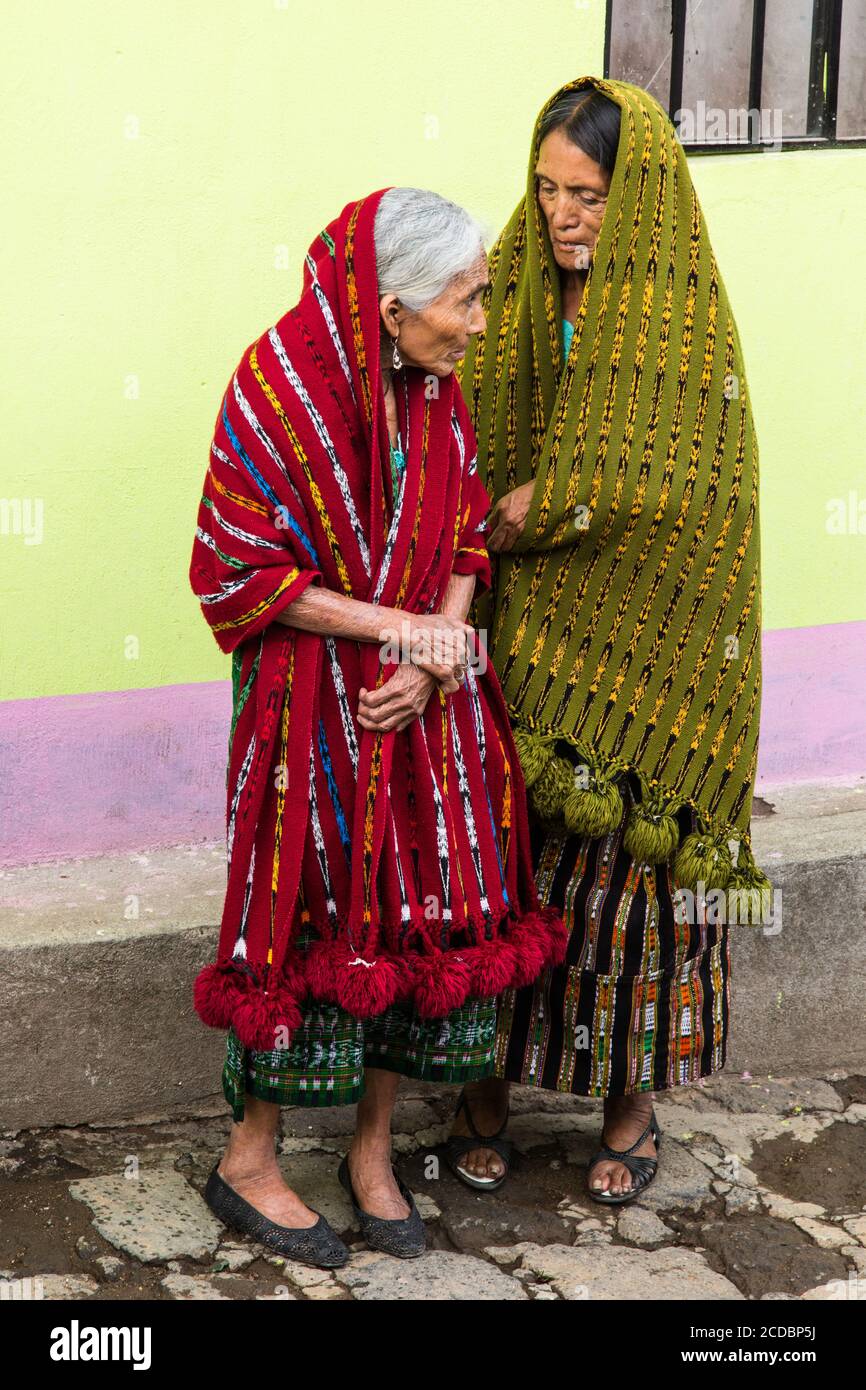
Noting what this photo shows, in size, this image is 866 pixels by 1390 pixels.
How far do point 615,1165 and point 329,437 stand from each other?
5.53 ft

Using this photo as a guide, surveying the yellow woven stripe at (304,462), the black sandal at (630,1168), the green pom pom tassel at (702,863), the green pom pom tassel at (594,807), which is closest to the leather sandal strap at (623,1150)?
the black sandal at (630,1168)

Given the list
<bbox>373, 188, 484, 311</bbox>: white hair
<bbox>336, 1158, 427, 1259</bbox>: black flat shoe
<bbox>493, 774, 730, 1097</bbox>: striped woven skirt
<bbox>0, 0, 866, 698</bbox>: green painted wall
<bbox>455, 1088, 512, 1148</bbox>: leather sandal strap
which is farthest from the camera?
<bbox>455, 1088, 512, 1148</bbox>: leather sandal strap

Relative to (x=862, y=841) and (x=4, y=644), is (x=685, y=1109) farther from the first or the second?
(x=4, y=644)

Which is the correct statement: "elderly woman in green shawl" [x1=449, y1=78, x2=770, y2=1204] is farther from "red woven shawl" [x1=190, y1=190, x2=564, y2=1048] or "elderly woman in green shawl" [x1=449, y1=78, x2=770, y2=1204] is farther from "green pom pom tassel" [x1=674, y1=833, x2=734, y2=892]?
"red woven shawl" [x1=190, y1=190, x2=564, y2=1048]

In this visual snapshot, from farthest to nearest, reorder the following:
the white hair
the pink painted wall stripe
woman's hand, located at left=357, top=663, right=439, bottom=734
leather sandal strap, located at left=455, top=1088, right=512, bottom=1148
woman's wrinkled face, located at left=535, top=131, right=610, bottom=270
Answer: the pink painted wall stripe
leather sandal strap, located at left=455, top=1088, right=512, bottom=1148
woman's wrinkled face, located at left=535, top=131, right=610, bottom=270
woman's hand, located at left=357, top=663, right=439, bottom=734
the white hair

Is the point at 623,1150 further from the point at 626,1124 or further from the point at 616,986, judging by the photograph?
the point at 616,986

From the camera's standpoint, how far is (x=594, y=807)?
2.94 metres

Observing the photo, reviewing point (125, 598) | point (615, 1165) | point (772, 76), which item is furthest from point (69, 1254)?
point (772, 76)

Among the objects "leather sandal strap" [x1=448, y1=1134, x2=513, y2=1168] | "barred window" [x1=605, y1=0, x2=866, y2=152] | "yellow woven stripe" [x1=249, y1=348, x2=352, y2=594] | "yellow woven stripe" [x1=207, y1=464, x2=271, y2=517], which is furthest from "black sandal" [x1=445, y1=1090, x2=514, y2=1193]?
"barred window" [x1=605, y1=0, x2=866, y2=152]

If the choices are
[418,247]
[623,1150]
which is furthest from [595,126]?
[623,1150]

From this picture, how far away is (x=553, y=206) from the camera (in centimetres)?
288

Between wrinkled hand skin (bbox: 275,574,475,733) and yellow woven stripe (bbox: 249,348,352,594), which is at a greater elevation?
yellow woven stripe (bbox: 249,348,352,594)

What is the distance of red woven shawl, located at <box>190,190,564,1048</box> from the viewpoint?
8.60ft

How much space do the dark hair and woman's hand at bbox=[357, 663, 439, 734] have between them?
1019mm
